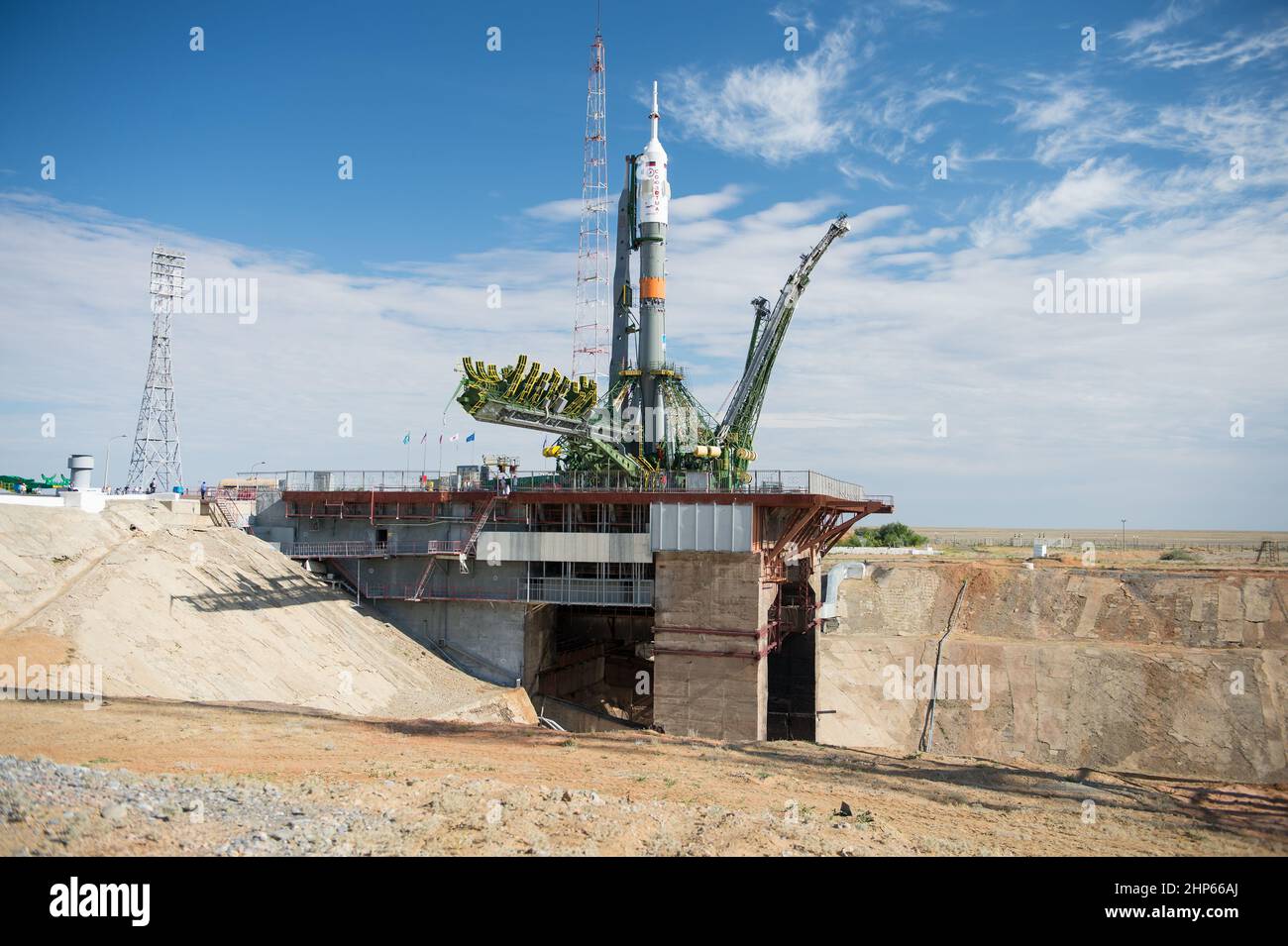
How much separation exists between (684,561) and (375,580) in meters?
18.2

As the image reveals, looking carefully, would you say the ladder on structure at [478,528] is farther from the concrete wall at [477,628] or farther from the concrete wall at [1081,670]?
the concrete wall at [1081,670]

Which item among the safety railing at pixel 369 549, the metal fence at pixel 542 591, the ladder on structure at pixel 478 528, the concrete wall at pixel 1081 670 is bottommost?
the concrete wall at pixel 1081 670

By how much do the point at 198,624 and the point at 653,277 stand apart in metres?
31.2

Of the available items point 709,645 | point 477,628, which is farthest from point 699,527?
point 477,628

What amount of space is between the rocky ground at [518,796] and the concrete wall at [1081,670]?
906 inches

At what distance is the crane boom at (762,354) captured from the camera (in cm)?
5488

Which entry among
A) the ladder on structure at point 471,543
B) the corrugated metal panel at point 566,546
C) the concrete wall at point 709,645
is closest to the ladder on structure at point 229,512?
the ladder on structure at point 471,543

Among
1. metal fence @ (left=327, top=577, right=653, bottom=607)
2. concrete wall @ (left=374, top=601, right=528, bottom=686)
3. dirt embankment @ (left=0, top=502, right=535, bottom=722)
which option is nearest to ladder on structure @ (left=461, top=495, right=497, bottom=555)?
metal fence @ (left=327, top=577, right=653, bottom=607)

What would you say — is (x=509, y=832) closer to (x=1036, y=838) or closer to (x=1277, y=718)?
(x=1036, y=838)

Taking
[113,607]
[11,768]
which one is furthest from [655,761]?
[113,607]

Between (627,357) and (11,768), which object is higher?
(627,357)

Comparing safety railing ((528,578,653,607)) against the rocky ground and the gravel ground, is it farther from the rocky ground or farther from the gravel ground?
the gravel ground

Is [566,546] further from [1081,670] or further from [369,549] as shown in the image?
[1081,670]

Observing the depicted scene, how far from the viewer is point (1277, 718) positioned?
151 ft
